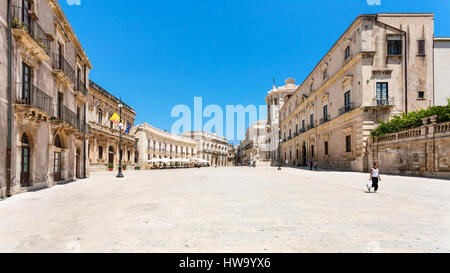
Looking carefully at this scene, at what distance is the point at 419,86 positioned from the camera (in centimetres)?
2122

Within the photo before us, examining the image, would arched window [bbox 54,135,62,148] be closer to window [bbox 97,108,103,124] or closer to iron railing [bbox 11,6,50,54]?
iron railing [bbox 11,6,50,54]

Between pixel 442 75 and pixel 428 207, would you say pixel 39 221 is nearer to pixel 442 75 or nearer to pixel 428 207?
pixel 428 207

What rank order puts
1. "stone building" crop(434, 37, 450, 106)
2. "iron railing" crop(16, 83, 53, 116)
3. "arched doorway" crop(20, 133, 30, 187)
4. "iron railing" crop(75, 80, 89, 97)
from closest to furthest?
"iron railing" crop(16, 83, 53, 116) < "arched doorway" crop(20, 133, 30, 187) < "iron railing" crop(75, 80, 89, 97) < "stone building" crop(434, 37, 450, 106)

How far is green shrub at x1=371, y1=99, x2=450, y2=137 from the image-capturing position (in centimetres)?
1339

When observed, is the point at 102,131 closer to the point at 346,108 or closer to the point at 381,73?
the point at 346,108

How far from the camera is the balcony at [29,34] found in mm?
8461

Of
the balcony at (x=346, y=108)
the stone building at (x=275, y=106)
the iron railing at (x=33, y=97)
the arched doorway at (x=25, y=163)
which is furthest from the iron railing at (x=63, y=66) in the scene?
the stone building at (x=275, y=106)

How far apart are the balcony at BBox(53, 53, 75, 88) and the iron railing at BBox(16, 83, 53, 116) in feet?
6.59

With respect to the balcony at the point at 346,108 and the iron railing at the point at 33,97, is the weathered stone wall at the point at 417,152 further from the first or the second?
the iron railing at the point at 33,97

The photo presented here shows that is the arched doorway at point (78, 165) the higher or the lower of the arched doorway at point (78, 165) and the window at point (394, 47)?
the lower

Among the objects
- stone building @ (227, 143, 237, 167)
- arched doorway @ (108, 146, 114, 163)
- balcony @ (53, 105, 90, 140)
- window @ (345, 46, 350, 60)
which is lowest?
stone building @ (227, 143, 237, 167)

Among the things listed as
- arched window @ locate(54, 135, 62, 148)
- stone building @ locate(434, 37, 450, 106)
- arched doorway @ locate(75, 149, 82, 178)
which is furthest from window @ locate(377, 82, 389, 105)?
arched doorway @ locate(75, 149, 82, 178)

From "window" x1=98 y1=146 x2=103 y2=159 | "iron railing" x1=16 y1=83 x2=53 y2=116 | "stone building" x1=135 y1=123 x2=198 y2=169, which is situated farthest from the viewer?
Result: "stone building" x1=135 y1=123 x2=198 y2=169

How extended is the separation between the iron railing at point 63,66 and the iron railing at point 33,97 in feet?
8.26
